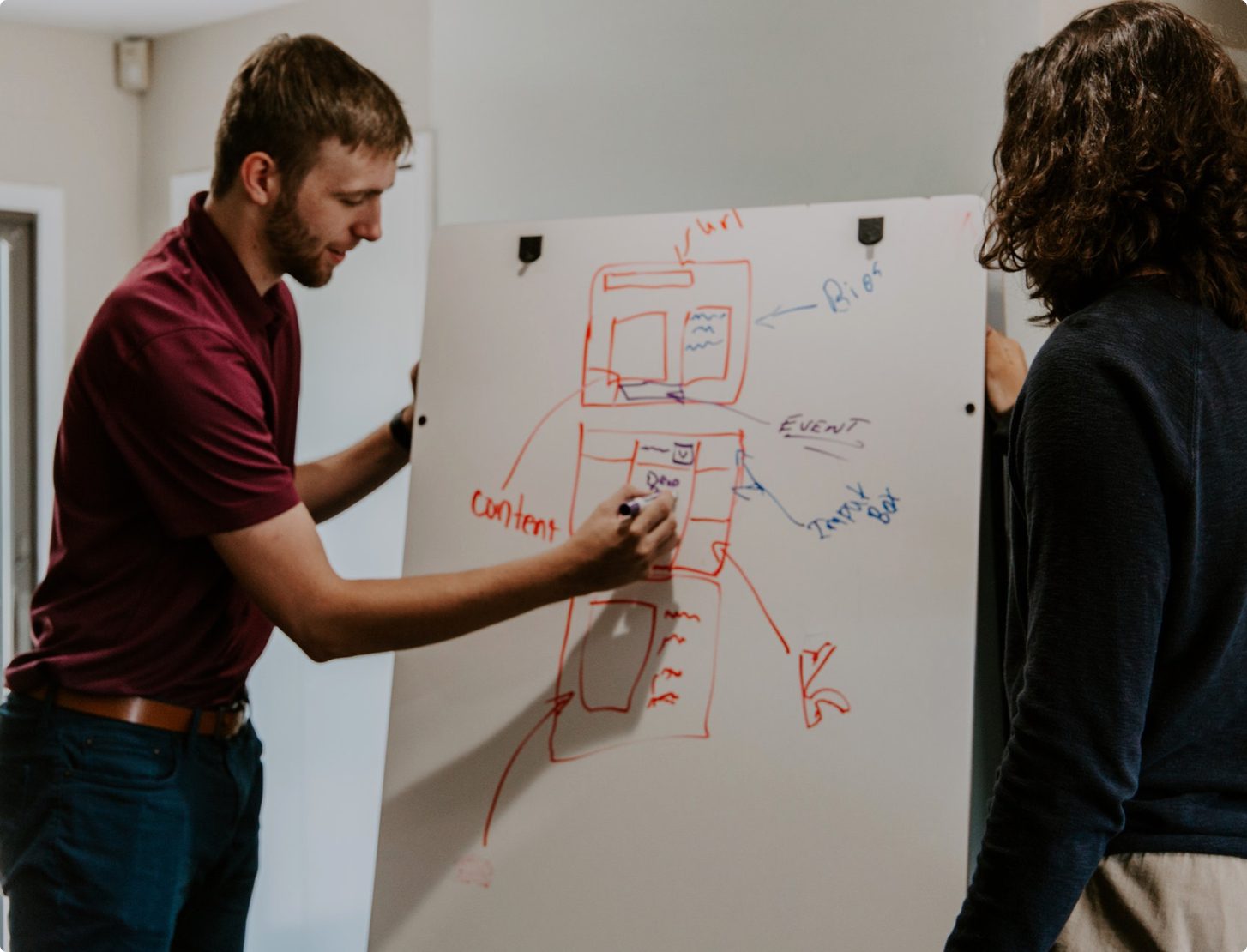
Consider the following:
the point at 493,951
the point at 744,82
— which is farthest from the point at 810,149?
the point at 493,951

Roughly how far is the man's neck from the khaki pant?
3.58 ft

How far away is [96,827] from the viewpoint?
1.22 m

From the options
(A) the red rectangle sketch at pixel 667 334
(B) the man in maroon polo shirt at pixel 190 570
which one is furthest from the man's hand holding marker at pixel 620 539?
(A) the red rectangle sketch at pixel 667 334

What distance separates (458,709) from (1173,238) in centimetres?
94

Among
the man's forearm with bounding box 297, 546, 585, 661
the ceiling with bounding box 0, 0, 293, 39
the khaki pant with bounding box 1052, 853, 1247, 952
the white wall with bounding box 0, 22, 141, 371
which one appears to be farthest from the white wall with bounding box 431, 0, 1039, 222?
the white wall with bounding box 0, 22, 141, 371

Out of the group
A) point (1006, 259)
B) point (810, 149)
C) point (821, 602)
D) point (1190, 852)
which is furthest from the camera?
point (810, 149)

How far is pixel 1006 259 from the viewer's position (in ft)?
3.05

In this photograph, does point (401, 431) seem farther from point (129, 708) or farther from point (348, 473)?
point (129, 708)

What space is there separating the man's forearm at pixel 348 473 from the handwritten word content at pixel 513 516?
22cm

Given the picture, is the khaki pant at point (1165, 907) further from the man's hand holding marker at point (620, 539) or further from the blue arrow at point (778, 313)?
the blue arrow at point (778, 313)

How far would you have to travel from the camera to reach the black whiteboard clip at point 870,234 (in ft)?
4.21

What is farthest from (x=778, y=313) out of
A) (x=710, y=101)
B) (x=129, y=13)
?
(x=129, y=13)

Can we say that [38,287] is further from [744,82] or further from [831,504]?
[831,504]

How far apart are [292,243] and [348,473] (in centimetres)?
37
